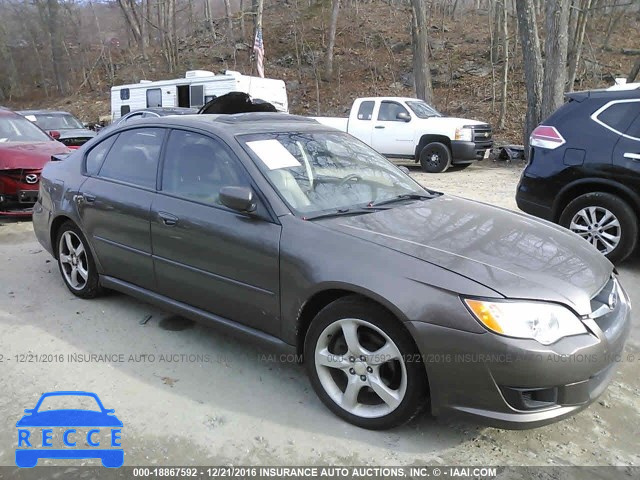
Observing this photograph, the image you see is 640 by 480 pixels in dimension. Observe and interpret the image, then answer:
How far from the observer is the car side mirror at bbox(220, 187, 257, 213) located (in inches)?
121

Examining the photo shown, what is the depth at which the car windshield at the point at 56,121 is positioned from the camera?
44.8 ft

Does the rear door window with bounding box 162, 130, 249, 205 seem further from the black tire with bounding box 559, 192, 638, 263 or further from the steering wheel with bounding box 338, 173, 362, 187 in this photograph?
the black tire with bounding box 559, 192, 638, 263

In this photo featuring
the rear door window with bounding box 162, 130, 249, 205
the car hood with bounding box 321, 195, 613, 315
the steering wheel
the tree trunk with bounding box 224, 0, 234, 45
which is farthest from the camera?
the tree trunk with bounding box 224, 0, 234, 45

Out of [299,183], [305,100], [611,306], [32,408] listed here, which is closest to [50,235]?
[32,408]

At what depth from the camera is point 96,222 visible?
4.20 metres

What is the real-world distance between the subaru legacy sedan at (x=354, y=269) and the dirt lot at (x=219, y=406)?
0.23 m

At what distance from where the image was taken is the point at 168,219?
3.58 metres

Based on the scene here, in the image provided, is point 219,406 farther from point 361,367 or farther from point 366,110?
point 366,110

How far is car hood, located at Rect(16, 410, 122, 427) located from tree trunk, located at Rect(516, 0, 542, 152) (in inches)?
505

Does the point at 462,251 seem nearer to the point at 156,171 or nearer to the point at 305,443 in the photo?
the point at 305,443

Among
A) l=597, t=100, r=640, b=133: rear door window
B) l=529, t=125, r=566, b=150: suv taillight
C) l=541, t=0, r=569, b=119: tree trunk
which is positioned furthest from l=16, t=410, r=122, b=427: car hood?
l=541, t=0, r=569, b=119: tree trunk

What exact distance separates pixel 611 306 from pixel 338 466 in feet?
5.43

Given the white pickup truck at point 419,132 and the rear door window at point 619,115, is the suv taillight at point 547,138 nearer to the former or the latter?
the rear door window at point 619,115

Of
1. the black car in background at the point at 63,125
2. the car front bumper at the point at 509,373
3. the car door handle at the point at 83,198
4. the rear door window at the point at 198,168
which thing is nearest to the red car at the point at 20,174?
the car door handle at the point at 83,198
